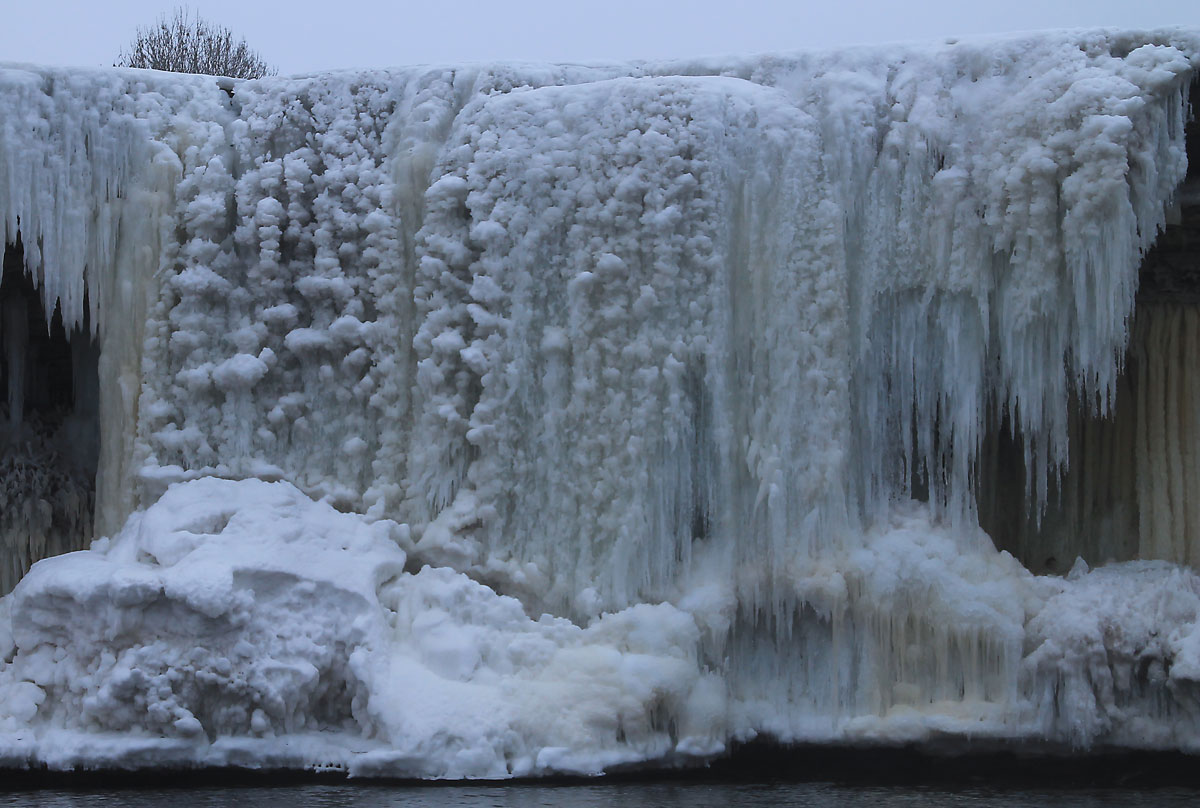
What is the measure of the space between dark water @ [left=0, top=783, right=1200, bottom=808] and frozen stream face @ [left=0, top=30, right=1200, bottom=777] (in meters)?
0.23

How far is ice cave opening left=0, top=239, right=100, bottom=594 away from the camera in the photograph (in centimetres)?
789

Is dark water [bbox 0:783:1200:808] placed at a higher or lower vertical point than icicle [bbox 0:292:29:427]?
lower

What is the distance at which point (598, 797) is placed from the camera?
596cm

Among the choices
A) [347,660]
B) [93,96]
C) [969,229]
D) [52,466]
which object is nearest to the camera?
[347,660]

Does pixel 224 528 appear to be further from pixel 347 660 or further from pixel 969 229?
pixel 969 229

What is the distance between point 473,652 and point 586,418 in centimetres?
133

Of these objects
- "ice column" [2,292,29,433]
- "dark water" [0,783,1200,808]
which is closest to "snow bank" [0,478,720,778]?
"dark water" [0,783,1200,808]

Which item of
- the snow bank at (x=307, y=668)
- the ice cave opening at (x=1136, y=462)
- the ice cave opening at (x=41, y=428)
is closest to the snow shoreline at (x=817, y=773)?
the snow bank at (x=307, y=668)

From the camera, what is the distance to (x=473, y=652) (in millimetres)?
6566

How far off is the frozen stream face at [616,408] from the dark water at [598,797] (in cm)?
23

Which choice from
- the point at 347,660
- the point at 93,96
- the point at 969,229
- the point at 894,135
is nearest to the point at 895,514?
the point at 969,229

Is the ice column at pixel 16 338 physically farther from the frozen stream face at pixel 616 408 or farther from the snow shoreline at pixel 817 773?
the snow shoreline at pixel 817 773

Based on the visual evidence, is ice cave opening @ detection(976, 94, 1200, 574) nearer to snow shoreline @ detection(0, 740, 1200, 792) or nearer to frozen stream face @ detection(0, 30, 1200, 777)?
frozen stream face @ detection(0, 30, 1200, 777)

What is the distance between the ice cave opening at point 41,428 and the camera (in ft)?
25.9
